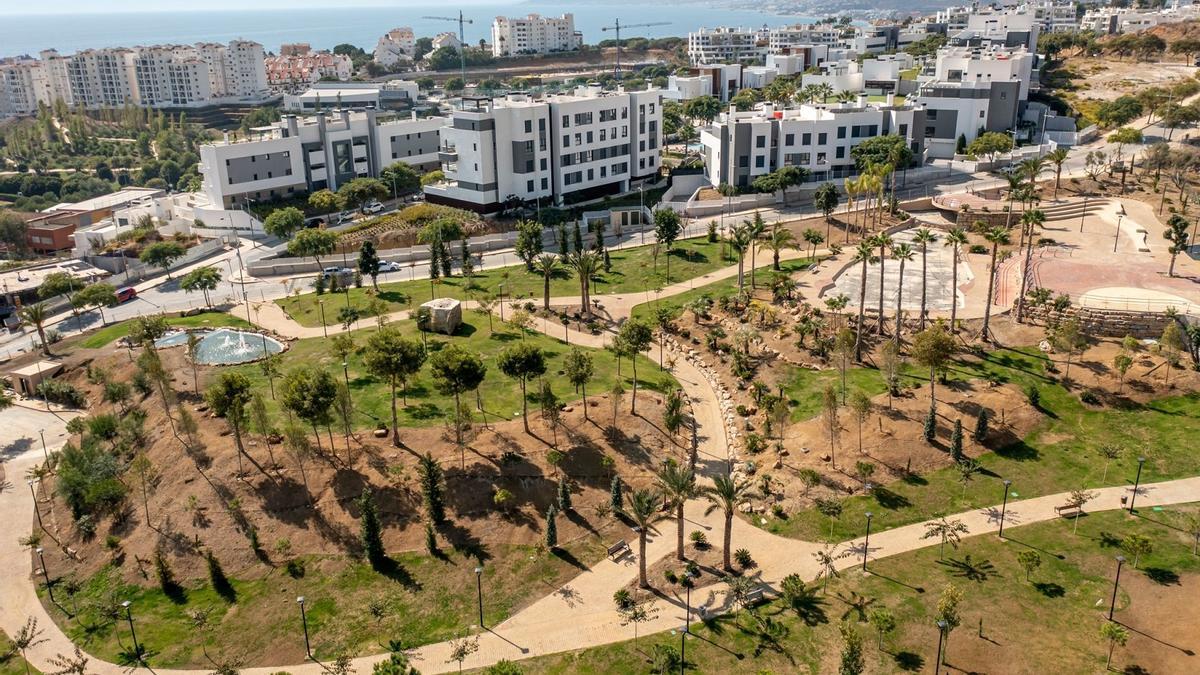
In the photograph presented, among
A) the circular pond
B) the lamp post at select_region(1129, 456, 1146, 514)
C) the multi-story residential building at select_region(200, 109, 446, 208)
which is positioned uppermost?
the multi-story residential building at select_region(200, 109, 446, 208)

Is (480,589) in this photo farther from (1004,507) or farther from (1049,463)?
(1049,463)

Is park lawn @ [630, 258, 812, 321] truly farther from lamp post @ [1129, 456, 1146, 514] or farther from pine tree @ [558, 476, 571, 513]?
lamp post @ [1129, 456, 1146, 514]

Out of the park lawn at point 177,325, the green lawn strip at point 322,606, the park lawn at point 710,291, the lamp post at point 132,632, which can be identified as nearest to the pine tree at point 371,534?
the green lawn strip at point 322,606

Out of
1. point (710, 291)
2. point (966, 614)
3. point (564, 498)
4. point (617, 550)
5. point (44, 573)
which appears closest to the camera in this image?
point (966, 614)

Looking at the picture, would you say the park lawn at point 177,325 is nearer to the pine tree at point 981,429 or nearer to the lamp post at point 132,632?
the lamp post at point 132,632

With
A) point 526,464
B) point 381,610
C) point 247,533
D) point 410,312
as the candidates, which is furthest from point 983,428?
point 410,312

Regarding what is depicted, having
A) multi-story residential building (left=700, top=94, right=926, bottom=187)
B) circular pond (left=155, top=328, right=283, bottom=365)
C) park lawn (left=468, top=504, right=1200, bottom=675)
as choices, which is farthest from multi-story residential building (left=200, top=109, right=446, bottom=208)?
park lawn (left=468, top=504, right=1200, bottom=675)

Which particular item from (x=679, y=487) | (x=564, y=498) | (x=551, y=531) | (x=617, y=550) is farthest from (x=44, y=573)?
(x=679, y=487)
